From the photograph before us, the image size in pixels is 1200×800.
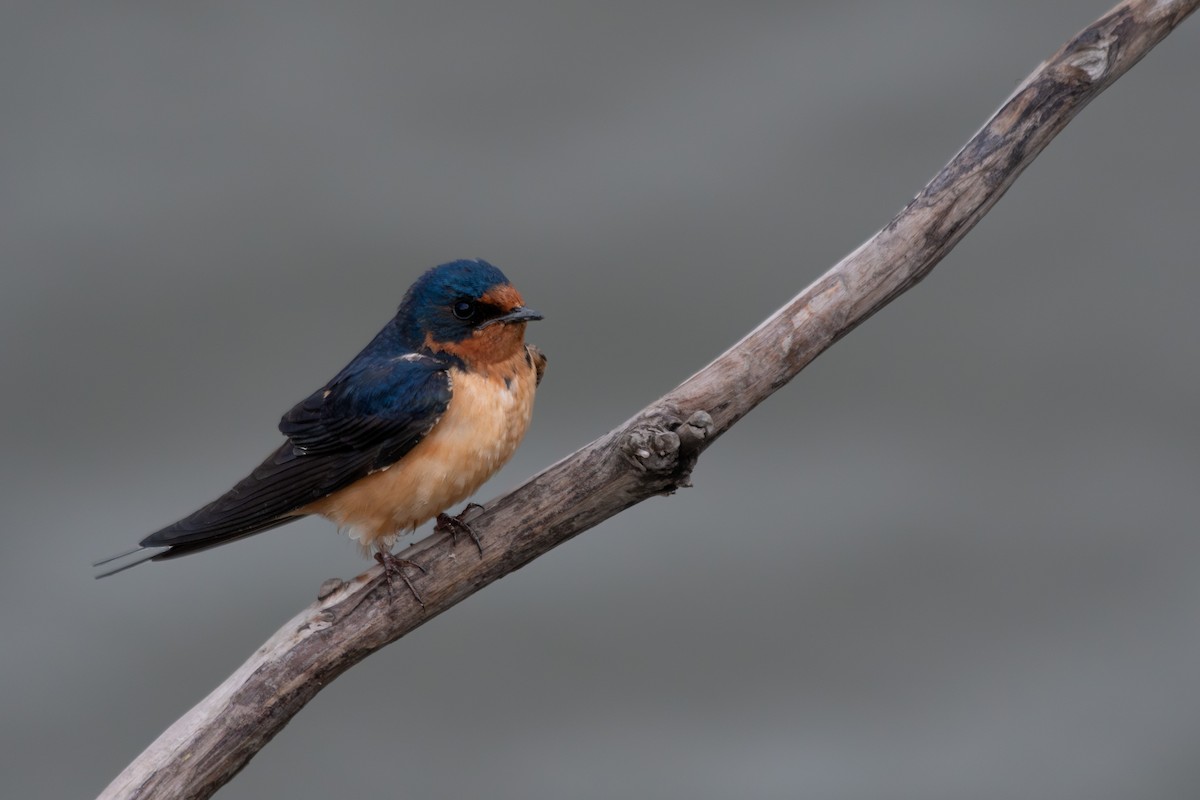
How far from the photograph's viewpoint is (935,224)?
6.07 ft

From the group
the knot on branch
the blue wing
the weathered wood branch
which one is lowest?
the knot on branch

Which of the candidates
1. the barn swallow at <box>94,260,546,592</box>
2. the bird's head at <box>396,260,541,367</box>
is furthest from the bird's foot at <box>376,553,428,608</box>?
the bird's head at <box>396,260,541,367</box>

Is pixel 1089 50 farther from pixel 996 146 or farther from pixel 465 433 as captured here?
pixel 465 433

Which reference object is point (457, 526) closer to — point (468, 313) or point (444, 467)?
point (444, 467)

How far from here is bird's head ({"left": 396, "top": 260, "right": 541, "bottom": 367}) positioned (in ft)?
6.65

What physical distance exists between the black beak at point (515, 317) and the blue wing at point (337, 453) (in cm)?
11

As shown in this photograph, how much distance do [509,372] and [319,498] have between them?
0.35 meters

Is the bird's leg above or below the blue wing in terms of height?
below

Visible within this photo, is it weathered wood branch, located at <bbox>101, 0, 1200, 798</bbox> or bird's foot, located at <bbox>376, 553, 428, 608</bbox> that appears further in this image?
bird's foot, located at <bbox>376, 553, 428, 608</bbox>

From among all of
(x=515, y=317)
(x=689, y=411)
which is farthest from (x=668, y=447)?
(x=515, y=317)

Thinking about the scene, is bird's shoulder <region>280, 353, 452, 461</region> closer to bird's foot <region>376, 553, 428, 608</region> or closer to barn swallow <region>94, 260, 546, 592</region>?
barn swallow <region>94, 260, 546, 592</region>

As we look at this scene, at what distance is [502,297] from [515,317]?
1.5 inches

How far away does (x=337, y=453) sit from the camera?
205cm

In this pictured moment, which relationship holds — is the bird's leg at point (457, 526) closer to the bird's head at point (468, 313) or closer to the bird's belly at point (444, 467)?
the bird's belly at point (444, 467)
